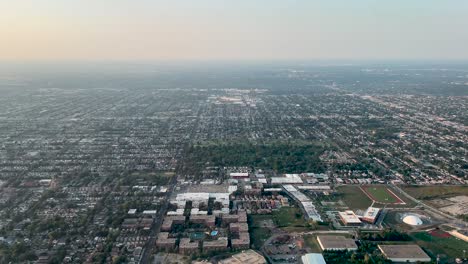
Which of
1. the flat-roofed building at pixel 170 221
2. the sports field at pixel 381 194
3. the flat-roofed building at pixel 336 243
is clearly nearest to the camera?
the flat-roofed building at pixel 336 243

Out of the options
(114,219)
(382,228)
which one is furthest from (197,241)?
(382,228)

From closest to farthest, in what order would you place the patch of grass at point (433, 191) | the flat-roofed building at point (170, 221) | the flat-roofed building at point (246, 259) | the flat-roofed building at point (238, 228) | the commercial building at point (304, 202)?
the flat-roofed building at point (246, 259) → the flat-roofed building at point (238, 228) → the flat-roofed building at point (170, 221) → the commercial building at point (304, 202) → the patch of grass at point (433, 191)

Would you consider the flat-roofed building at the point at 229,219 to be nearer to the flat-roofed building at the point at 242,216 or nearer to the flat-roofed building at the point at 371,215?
the flat-roofed building at the point at 242,216

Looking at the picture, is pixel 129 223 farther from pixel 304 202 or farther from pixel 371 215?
pixel 371 215

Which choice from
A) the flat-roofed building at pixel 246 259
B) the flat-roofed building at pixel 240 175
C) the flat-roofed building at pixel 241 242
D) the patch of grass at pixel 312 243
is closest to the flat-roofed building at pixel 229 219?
the flat-roofed building at pixel 241 242

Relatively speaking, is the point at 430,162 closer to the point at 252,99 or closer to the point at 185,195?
the point at 185,195

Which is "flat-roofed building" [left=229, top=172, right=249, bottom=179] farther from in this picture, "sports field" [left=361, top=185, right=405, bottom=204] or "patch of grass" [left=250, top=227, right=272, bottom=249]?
"sports field" [left=361, top=185, right=405, bottom=204]
